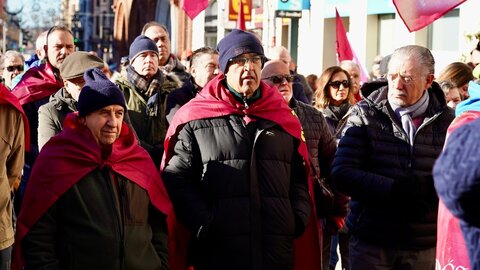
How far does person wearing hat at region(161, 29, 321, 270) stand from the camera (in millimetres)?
5391

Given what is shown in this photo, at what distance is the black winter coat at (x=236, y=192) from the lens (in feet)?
17.7

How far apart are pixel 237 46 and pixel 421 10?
2.50 meters

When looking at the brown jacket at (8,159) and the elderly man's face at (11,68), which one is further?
the elderly man's face at (11,68)

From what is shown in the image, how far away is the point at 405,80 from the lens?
5.48 meters

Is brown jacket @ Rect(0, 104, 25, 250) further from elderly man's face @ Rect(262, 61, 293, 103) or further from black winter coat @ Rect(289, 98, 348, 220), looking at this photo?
black winter coat @ Rect(289, 98, 348, 220)

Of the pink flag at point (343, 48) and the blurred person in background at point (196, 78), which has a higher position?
the pink flag at point (343, 48)

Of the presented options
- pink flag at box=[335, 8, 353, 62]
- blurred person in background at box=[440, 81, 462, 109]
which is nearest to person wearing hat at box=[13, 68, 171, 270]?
blurred person in background at box=[440, 81, 462, 109]

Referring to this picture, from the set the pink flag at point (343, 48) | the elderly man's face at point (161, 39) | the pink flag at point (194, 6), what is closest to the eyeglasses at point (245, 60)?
the elderly man's face at point (161, 39)

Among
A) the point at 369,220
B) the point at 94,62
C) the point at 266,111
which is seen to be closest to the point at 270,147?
the point at 266,111

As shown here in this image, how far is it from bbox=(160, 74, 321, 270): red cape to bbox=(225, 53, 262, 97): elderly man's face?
68 millimetres

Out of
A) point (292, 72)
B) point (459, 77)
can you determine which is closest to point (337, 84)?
point (292, 72)

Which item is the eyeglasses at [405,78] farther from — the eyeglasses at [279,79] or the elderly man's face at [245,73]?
the eyeglasses at [279,79]

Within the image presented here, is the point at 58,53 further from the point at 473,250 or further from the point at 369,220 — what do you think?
the point at 473,250

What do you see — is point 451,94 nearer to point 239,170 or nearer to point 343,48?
point 239,170
